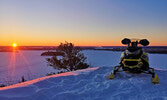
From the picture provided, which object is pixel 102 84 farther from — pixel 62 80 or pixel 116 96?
pixel 62 80

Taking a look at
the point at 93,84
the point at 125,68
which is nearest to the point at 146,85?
the point at 125,68

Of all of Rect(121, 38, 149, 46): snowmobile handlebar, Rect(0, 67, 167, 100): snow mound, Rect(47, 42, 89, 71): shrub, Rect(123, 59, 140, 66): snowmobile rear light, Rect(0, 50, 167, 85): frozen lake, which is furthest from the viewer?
Rect(47, 42, 89, 71): shrub

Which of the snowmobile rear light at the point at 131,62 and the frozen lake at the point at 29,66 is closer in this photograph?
the snowmobile rear light at the point at 131,62

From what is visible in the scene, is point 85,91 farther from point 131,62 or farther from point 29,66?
point 29,66

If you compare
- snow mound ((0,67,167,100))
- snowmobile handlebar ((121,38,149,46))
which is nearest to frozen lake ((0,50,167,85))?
snow mound ((0,67,167,100))

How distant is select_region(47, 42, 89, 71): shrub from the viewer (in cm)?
1847

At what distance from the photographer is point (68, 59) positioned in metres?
18.7

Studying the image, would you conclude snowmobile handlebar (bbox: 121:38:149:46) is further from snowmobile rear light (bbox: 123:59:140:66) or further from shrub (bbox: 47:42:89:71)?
shrub (bbox: 47:42:89:71)

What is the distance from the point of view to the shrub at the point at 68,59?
1847 centimetres

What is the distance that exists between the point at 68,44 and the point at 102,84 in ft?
47.1

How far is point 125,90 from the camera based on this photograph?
15.1 feet

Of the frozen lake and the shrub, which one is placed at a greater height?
the shrub

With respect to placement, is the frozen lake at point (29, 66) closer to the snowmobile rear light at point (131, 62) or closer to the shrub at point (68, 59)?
the shrub at point (68, 59)

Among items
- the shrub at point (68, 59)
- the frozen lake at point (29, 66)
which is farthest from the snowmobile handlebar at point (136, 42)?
the frozen lake at point (29, 66)
